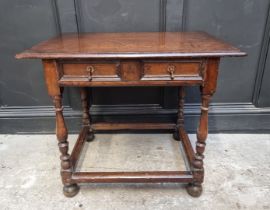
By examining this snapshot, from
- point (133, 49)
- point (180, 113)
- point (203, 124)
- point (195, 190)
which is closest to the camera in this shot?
point (133, 49)

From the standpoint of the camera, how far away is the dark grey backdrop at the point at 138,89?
1714 millimetres

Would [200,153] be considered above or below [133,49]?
below

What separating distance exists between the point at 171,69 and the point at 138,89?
78cm

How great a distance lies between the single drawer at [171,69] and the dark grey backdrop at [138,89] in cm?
68

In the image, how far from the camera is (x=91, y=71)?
3.84 ft

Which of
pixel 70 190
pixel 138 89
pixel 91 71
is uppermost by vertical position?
pixel 91 71

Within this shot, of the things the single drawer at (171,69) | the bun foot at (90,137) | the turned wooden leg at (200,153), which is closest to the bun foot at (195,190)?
the turned wooden leg at (200,153)

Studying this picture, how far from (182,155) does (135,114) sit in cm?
50

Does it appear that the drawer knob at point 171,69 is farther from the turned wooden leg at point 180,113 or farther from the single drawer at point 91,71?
the turned wooden leg at point 180,113

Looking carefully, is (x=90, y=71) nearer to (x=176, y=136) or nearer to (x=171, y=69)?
(x=171, y=69)

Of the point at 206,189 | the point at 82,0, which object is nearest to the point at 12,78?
the point at 82,0

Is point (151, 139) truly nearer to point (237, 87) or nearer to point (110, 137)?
point (110, 137)

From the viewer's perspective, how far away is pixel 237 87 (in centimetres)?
192

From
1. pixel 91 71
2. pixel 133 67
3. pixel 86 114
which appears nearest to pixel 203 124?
pixel 133 67
